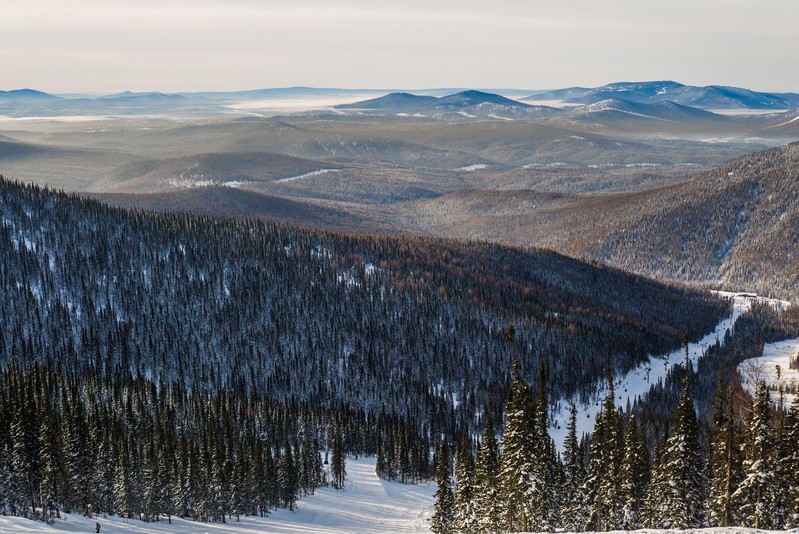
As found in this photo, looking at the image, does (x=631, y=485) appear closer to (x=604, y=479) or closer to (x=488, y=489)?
(x=604, y=479)

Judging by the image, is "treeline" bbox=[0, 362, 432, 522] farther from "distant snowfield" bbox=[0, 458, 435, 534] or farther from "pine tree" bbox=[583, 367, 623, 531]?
"pine tree" bbox=[583, 367, 623, 531]

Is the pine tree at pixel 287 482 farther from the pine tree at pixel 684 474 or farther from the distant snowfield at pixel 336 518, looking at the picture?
the pine tree at pixel 684 474

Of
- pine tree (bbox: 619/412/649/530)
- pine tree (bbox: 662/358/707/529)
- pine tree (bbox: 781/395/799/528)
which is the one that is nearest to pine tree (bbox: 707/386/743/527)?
pine tree (bbox: 662/358/707/529)

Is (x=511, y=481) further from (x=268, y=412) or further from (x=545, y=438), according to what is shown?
(x=268, y=412)

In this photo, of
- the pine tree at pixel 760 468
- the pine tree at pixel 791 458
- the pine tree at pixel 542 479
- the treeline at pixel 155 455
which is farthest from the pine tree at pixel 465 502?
the treeline at pixel 155 455

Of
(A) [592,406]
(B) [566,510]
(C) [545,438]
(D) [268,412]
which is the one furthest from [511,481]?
(A) [592,406]

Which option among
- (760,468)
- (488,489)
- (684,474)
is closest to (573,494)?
(488,489)
